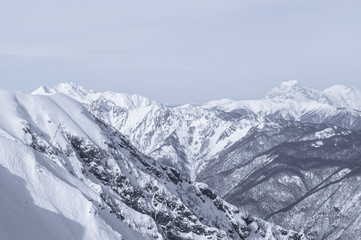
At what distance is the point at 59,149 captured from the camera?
143 metres

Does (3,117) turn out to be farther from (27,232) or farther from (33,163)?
(27,232)

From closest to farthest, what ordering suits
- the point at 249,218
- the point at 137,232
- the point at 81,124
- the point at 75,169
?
the point at 137,232, the point at 75,169, the point at 81,124, the point at 249,218

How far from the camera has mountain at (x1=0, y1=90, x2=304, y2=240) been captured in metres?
85.7

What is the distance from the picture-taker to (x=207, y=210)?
173 m

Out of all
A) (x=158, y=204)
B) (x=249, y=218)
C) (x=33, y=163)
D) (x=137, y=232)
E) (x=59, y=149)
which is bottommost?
(x=249, y=218)

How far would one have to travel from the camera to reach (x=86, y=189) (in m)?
114

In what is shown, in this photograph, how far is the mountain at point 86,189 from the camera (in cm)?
8569

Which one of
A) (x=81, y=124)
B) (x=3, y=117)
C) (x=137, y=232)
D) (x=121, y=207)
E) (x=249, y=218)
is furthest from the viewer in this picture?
(x=249, y=218)

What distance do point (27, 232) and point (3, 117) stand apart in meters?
82.8

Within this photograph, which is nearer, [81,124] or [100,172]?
[100,172]

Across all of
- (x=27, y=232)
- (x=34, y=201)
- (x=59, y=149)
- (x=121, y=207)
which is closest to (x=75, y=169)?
(x=59, y=149)

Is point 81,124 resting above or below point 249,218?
above

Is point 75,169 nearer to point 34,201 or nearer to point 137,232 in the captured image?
point 137,232

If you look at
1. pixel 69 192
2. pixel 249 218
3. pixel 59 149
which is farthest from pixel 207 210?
pixel 69 192
